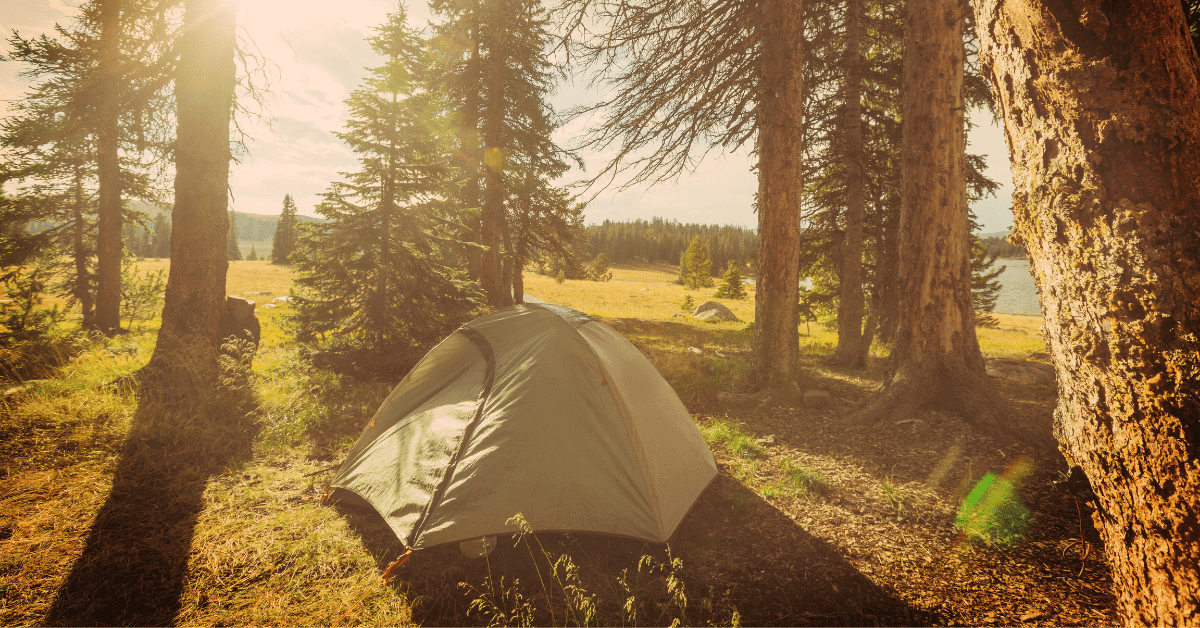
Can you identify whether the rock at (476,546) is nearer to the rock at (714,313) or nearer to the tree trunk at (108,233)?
the tree trunk at (108,233)

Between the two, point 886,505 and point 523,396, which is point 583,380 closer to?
point 523,396

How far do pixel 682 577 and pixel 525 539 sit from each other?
4.29ft

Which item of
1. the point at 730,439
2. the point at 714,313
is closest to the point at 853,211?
the point at 730,439

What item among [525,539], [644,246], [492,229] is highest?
[644,246]

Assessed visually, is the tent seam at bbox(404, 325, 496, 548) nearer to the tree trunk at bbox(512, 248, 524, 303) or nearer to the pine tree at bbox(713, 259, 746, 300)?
the tree trunk at bbox(512, 248, 524, 303)

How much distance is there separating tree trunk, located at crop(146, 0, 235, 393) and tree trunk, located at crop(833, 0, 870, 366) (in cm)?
1140

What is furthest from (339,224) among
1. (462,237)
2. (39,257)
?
(39,257)

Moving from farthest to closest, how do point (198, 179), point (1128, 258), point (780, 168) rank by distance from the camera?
point (780, 168) < point (198, 179) < point (1128, 258)

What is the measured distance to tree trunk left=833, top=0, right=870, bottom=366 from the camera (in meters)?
9.55

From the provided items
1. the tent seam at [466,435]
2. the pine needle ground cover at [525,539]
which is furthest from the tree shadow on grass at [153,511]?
the tent seam at [466,435]

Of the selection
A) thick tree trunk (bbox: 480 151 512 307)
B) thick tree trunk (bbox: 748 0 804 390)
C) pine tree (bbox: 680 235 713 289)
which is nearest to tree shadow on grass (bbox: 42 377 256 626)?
thick tree trunk (bbox: 748 0 804 390)

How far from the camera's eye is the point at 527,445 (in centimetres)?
359

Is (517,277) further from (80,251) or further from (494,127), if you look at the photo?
(80,251)

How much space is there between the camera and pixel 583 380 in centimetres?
398
